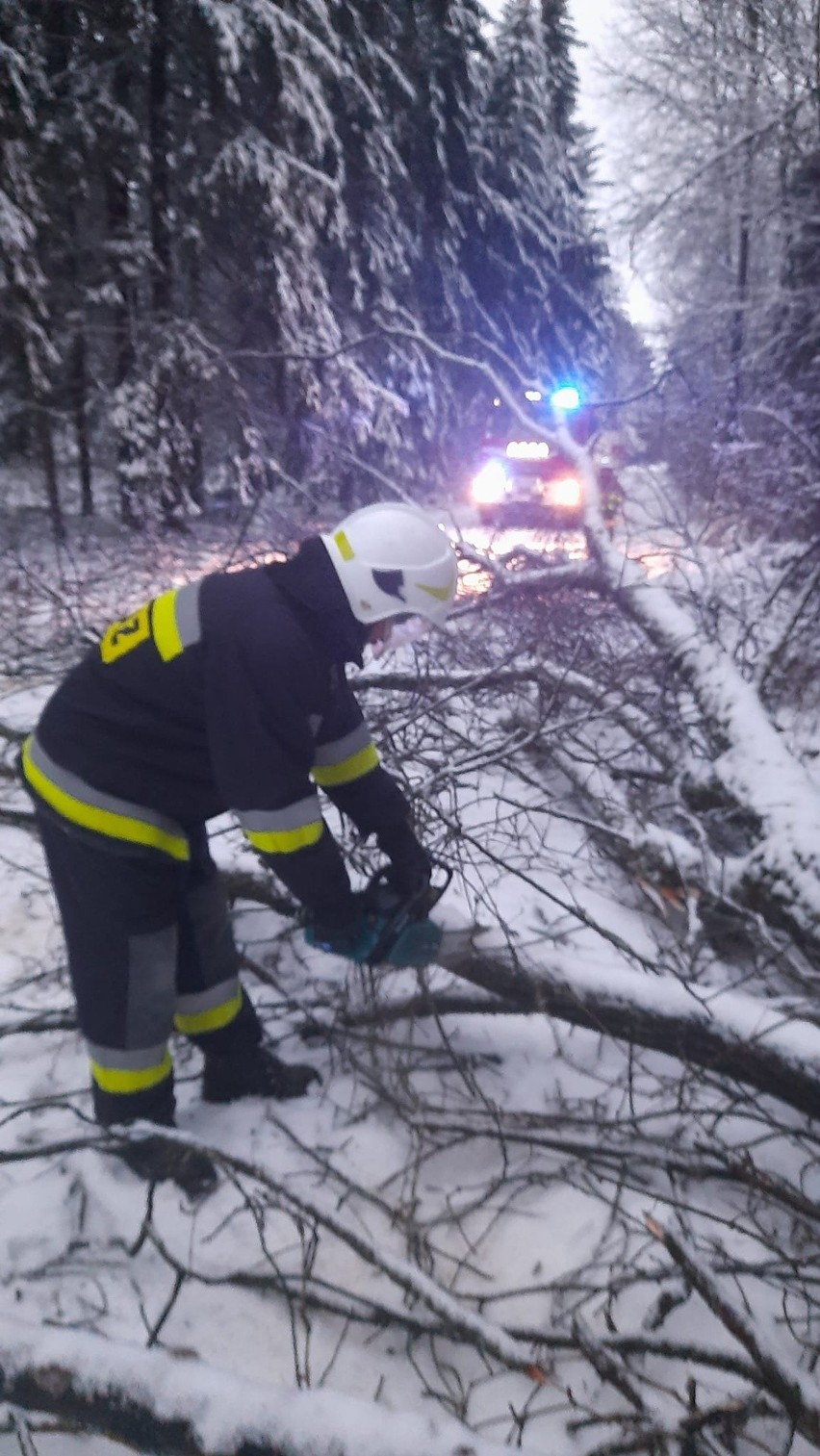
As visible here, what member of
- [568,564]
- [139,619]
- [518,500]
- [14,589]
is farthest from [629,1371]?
[518,500]

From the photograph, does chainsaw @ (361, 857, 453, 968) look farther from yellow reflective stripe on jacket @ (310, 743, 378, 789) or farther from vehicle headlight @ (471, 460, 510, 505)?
vehicle headlight @ (471, 460, 510, 505)

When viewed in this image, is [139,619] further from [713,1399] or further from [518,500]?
[518,500]

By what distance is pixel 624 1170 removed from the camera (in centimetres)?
201

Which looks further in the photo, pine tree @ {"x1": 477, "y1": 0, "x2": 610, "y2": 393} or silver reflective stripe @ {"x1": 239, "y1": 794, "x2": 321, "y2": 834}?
pine tree @ {"x1": 477, "y1": 0, "x2": 610, "y2": 393}

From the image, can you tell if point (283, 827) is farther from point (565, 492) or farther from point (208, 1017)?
point (565, 492)

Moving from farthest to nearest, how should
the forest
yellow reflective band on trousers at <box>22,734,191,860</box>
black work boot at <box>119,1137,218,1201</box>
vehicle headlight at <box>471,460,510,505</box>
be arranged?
1. vehicle headlight at <box>471,460,510,505</box>
2. black work boot at <box>119,1137,218,1201</box>
3. yellow reflective band on trousers at <box>22,734,191,860</box>
4. the forest

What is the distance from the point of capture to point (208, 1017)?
2.33 m

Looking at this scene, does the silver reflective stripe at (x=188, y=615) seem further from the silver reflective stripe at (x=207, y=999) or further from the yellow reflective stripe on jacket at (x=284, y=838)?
the silver reflective stripe at (x=207, y=999)

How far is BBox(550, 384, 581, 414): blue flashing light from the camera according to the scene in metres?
5.27

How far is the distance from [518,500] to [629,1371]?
845 centimetres

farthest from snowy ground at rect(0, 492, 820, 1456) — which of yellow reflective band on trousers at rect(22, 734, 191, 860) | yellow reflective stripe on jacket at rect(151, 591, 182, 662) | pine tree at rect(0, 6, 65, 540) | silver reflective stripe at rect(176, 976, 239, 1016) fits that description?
pine tree at rect(0, 6, 65, 540)

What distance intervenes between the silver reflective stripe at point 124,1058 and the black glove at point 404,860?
0.72m

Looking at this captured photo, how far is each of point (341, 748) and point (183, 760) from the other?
42cm

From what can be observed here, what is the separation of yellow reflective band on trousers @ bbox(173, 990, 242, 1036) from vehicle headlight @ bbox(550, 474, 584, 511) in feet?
20.7
